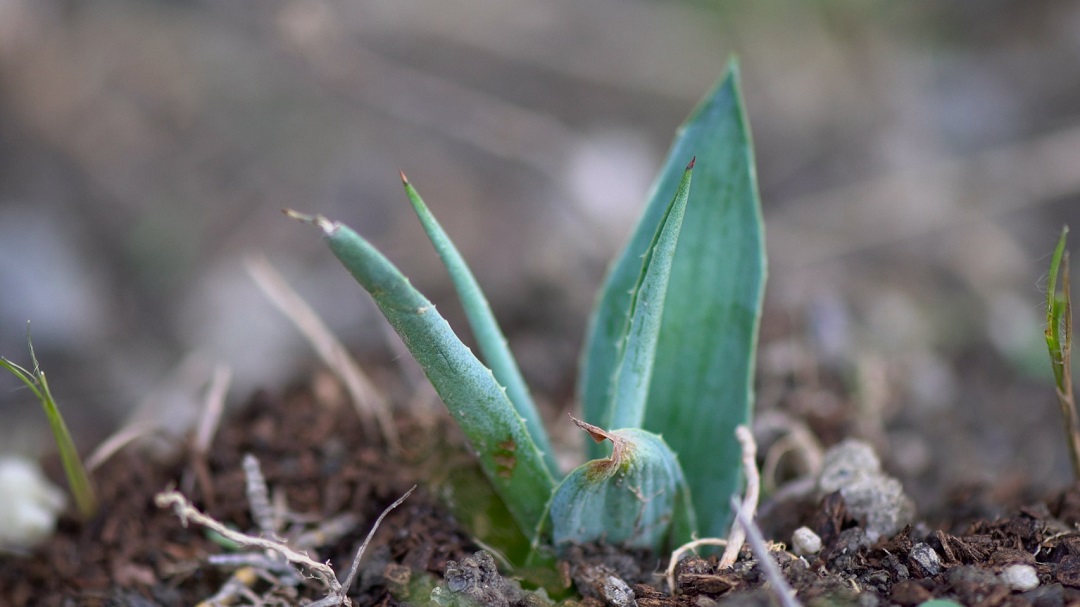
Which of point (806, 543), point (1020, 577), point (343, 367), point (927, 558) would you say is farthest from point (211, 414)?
point (1020, 577)

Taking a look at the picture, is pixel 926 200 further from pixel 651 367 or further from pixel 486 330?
pixel 486 330

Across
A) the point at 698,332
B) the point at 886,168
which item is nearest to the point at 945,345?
the point at 886,168

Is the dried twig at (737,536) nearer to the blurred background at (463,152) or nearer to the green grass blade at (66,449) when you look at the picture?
the green grass blade at (66,449)

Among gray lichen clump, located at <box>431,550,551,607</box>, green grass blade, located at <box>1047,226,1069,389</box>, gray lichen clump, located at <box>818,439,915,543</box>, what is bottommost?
gray lichen clump, located at <box>431,550,551,607</box>

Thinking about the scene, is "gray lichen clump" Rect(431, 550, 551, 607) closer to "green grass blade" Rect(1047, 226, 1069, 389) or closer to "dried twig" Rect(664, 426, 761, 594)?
"dried twig" Rect(664, 426, 761, 594)

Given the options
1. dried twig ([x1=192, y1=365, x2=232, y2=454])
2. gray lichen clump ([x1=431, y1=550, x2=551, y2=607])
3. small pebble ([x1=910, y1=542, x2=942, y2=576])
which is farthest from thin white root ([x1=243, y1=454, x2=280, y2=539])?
small pebble ([x1=910, y1=542, x2=942, y2=576])
